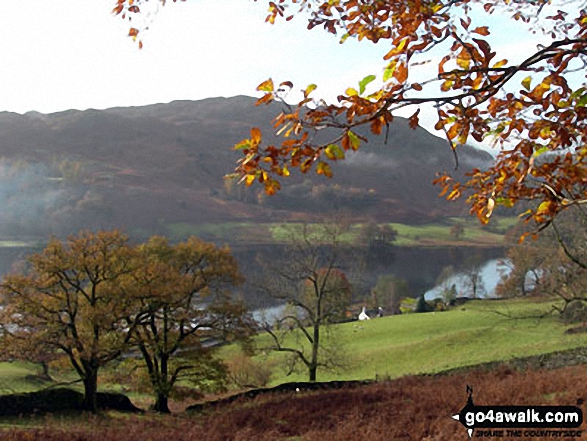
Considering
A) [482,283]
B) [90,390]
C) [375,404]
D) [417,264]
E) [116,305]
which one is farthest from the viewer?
[417,264]

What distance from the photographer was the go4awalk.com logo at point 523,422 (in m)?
6.89

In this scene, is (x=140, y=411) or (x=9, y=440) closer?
(x=9, y=440)

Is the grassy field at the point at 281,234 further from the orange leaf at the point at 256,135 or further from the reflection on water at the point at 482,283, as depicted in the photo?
the orange leaf at the point at 256,135

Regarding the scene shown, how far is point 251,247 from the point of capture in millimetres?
119938

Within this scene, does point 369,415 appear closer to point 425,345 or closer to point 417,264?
point 425,345

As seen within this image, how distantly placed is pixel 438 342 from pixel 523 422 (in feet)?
92.4

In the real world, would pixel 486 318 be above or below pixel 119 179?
below

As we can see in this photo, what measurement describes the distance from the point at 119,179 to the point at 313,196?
71.1m

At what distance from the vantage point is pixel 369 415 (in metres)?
12.0

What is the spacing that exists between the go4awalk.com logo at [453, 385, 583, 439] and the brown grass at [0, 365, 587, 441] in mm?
277

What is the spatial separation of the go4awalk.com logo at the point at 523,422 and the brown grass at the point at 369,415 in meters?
0.28

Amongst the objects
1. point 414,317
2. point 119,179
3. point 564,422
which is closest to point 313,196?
point 119,179

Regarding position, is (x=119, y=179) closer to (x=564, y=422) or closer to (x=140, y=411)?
(x=140, y=411)

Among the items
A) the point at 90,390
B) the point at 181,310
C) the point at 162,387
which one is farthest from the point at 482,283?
the point at 90,390
